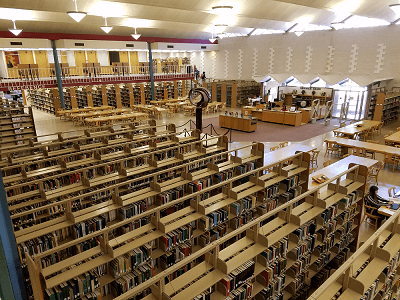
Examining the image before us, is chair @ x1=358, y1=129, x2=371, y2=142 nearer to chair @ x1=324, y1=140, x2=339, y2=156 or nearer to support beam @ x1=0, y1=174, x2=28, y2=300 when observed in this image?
chair @ x1=324, y1=140, x2=339, y2=156

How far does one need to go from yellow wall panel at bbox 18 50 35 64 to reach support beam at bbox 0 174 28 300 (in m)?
22.4

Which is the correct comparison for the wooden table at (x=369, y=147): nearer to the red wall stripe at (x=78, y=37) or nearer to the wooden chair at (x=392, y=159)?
the wooden chair at (x=392, y=159)

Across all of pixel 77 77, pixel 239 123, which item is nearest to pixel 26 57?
pixel 77 77

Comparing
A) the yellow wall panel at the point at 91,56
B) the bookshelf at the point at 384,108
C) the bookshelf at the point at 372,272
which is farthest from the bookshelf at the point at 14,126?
the yellow wall panel at the point at 91,56

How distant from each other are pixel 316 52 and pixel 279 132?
7945mm

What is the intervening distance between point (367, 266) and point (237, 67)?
21128 millimetres

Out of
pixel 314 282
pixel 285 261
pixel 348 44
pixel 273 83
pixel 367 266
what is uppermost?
pixel 348 44

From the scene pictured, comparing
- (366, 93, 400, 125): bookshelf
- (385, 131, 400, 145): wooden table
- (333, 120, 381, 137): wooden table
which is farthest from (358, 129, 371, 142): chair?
(366, 93, 400, 125): bookshelf

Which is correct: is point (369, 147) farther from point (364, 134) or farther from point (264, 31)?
point (264, 31)

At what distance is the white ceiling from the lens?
33.4 feet

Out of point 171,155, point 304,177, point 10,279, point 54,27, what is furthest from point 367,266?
point 54,27

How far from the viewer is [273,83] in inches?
812

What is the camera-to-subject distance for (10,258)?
3.10m

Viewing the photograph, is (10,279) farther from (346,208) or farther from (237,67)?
(237,67)
